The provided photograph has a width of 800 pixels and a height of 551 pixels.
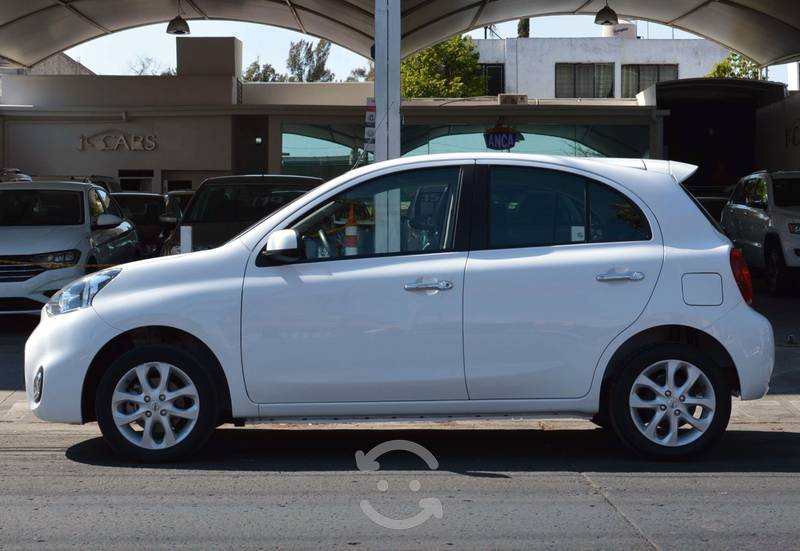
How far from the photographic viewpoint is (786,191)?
1805cm

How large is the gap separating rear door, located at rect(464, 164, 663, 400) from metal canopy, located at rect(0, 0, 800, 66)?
19569 mm

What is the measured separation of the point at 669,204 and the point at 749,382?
1118 millimetres

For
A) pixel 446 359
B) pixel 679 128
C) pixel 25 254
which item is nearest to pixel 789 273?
pixel 25 254

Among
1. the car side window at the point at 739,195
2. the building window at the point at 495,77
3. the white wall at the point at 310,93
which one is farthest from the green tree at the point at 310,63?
the car side window at the point at 739,195

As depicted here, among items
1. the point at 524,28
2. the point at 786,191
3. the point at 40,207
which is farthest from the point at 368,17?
the point at 524,28

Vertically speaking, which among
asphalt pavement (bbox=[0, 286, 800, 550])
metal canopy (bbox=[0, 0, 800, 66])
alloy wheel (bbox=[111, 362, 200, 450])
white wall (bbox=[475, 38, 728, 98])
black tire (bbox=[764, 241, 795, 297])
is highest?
white wall (bbox=[475, 38, 728, 98])

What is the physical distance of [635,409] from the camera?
6.59 meters

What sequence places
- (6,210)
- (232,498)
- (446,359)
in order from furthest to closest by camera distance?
(6,210)
(446,359)
(232,498)

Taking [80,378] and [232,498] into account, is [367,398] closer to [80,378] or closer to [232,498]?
[232,498]

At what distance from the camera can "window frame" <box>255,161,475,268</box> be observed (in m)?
6.60

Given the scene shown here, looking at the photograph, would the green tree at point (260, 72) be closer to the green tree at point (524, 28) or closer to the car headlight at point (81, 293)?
the green tree at point (524, 28)

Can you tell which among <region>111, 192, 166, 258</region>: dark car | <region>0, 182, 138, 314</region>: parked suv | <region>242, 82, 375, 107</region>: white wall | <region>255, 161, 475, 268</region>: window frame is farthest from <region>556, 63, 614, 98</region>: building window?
<region>255, 161, 475, 268</region>: window frame

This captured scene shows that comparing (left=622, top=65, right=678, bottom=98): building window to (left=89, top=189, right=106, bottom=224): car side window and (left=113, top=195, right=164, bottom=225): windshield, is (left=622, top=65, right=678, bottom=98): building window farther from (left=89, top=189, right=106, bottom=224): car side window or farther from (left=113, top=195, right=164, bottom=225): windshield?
(left=89, top=189, right=106, bottom=224): car side window

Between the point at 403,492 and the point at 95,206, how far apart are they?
968 cm
